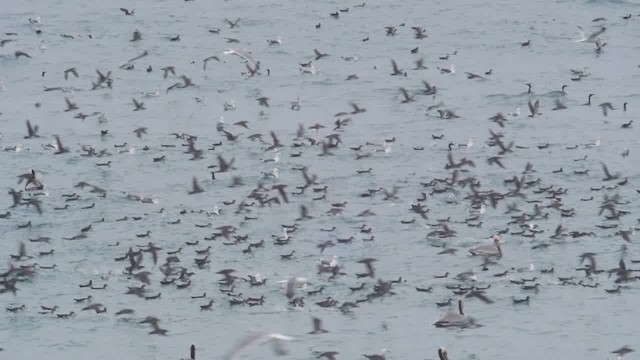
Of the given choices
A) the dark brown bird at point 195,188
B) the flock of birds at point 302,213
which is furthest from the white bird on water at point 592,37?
the dark brown bird at point 195,188

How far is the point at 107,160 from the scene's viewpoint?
170 ft

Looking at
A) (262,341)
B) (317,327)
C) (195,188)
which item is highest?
(262,341)

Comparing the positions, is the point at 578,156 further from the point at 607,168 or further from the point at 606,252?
the point at 606,252

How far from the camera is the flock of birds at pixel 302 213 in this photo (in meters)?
38.9

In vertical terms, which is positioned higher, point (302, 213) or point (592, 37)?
point (302, 213)

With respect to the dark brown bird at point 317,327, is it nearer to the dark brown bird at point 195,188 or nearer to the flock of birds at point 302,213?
the flock of birds at point 302,213

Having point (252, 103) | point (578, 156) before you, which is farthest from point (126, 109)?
point (578, 156)

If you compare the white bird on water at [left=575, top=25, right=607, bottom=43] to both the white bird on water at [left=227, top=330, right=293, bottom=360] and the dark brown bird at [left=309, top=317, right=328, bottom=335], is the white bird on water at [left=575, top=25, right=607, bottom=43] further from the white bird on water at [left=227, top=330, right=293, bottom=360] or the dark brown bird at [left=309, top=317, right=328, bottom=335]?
the white bird on water at [left=227, top=330, right=293, bottom=360]

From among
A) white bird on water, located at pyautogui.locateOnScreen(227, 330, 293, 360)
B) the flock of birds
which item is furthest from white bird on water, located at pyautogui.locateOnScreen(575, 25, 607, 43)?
white bird on water, located at pyautogui.locateOnScreen(227, 330, 293, 360)

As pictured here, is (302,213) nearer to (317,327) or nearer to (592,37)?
(317,327)

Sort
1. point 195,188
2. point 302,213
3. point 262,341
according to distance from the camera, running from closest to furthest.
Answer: point 262,341 → point 302,213 → point 195,188

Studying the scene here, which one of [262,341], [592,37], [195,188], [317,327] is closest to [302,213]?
[195,188]

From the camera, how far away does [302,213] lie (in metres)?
45.5

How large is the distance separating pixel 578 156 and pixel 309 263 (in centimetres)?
1248
